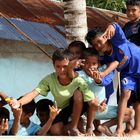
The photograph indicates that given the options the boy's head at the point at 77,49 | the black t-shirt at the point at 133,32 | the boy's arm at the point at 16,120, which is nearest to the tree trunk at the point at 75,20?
the black t-shirt at the point at 133,32

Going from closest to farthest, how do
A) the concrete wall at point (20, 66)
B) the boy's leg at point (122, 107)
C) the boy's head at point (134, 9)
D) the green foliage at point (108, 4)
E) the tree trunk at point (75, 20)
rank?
1. the boy's leg at point (122, 107)
2. the boy's head at point (134, 9)
3. the tree trunk at point (75, 20)
4. the concrete wall at point (20, 66)
5. the green foliage at point (108, 4)

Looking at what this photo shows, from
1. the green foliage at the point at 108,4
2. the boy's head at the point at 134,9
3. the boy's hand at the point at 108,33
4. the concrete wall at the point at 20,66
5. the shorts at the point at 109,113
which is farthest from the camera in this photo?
the green foliage at the point at 108,4

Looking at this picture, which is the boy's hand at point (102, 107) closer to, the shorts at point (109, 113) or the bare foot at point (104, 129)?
the shorts at point (109, 113)

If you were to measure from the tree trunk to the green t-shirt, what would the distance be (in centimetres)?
126

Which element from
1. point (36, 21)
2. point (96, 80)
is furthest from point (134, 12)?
point (36, 21)

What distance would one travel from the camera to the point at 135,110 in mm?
5477

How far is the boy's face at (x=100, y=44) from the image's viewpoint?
5.19m

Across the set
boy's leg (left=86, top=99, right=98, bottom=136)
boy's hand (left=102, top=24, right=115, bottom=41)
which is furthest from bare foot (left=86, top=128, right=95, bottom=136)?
boy's hand (left=102, top=24, right=115, bottom=41)

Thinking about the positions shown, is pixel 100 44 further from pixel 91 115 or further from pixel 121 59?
pixel 91 115

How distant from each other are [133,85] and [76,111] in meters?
0.60

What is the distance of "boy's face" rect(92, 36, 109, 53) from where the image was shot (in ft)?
17.0

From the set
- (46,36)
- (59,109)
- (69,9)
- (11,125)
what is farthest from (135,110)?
(46,36)

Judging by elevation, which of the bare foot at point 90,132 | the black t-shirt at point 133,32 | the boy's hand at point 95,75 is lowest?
the bare foot at point 90,132

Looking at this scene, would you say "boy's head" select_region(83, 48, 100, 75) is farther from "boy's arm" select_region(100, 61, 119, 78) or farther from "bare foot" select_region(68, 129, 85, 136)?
"bare foot" select_region(68, 129, 85, 136)
